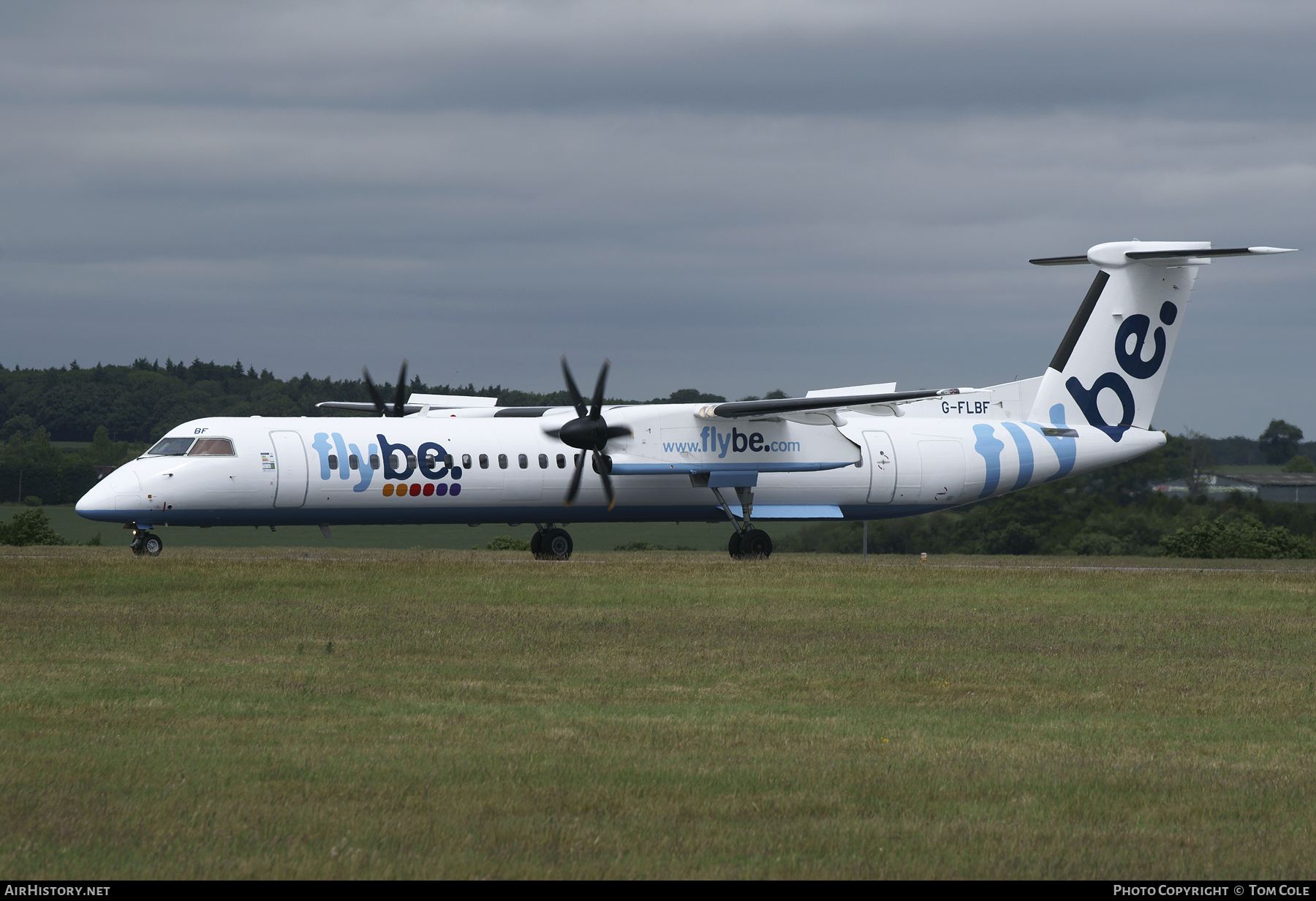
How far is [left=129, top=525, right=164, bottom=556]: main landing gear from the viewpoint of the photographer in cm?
2823

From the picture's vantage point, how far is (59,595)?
21047mm

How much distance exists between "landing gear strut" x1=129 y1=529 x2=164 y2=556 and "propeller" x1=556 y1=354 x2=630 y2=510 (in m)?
8.52

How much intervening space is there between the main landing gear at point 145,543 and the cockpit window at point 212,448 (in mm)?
1899

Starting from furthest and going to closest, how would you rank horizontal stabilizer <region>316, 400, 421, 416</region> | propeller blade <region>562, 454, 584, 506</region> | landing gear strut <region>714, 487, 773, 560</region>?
1. horizontal stabilizer <region>316, 400, 421, 416</region>
2. landing gear strut <region>714, 487, 773, 560</region>
3. propeller blade <region>562, 454, 584, 506</region>

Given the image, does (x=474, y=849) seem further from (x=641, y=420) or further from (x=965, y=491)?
(x=965, y=491)

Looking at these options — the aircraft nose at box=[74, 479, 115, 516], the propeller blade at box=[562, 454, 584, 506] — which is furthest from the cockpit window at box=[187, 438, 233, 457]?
the propeller blade at box=[562, 454, 584, 506]

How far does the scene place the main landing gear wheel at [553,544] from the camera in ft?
106

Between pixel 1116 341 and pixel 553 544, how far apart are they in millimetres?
15214

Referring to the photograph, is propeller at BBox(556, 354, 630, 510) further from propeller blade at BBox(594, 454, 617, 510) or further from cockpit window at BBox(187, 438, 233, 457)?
cockpit window at BBox(187, 438, 233, 457)

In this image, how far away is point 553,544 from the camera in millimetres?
32312

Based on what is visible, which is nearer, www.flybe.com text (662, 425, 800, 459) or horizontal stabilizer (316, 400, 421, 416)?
www.flybe.com text (662, 425, 800, 459)

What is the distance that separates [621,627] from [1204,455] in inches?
2057

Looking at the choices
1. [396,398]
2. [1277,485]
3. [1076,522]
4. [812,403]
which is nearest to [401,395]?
[396,398]

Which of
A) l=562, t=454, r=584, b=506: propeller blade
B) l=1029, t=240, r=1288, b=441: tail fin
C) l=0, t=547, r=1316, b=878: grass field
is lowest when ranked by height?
l=0, t=547, r=1316, b=878: grass field
